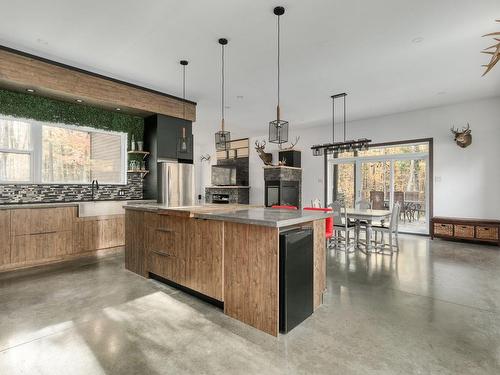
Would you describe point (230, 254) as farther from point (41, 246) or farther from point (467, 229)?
point (467, 229)

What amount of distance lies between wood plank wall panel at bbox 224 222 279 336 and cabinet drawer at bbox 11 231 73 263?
3.23m

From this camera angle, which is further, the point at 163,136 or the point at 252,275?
the point at 163,136

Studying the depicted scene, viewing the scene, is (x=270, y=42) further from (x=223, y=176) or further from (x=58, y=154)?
(x=223, y=176)

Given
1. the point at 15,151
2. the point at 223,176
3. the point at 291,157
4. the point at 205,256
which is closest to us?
the point at 205,256

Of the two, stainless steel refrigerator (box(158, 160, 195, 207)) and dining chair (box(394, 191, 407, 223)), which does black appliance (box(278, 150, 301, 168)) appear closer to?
dining chair (box(394, 191, 407, 223))

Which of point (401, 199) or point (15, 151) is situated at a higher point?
point (15, 151)

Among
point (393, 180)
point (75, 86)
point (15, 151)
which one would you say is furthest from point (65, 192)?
point (393, 180)

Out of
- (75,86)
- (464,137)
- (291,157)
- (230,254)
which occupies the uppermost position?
(75,86)

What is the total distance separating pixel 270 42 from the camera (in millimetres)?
3475

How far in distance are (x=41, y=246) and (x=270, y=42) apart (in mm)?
4426

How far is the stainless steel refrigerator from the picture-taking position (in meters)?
3.62

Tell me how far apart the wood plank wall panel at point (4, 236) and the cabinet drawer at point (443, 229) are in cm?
797

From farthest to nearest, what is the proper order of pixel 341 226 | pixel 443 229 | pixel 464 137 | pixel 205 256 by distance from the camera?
1. pixel 443 229
2. pixel 464 137
3. pixel 341 226
4. pixel 205 256

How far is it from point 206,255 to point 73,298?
159 cm
